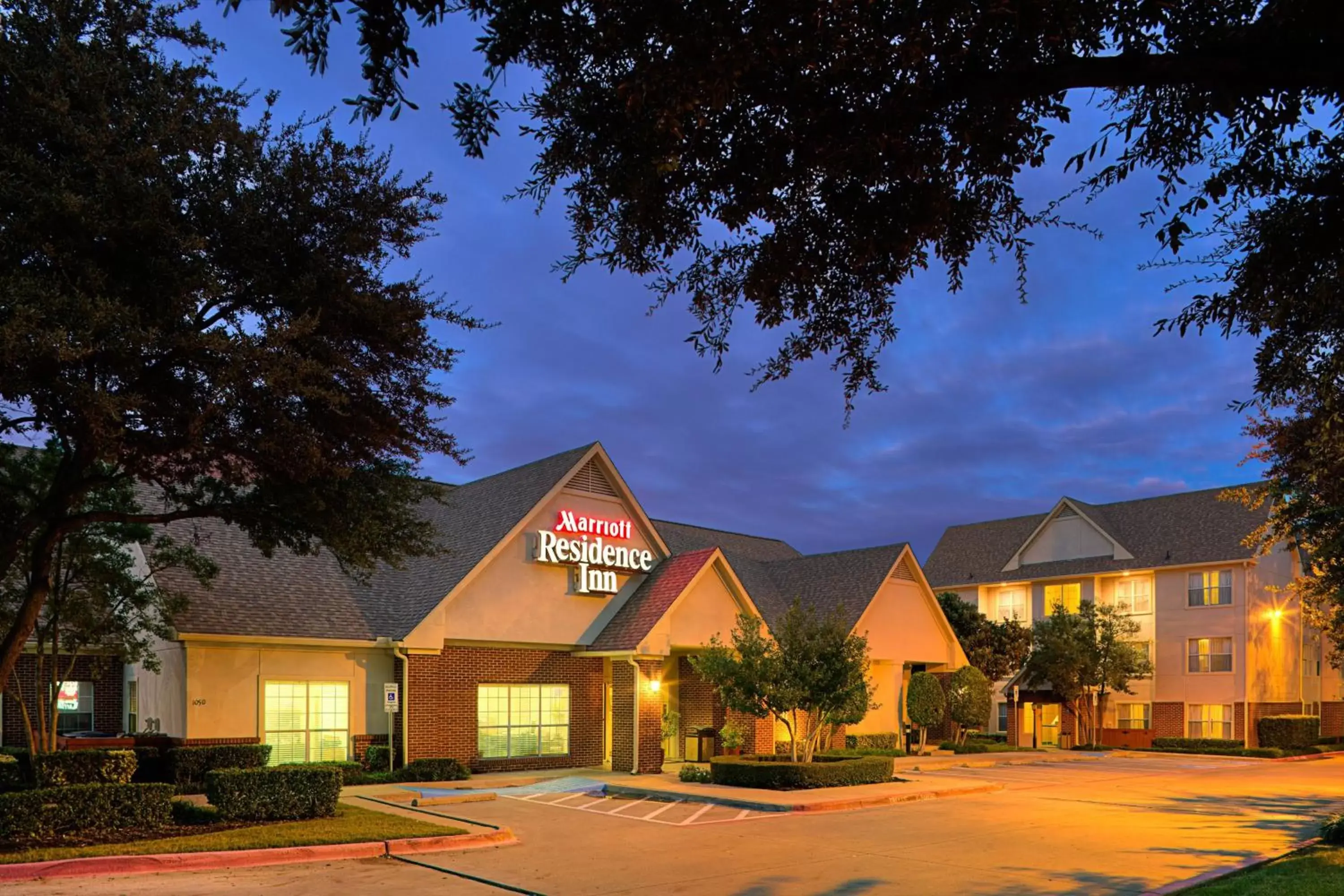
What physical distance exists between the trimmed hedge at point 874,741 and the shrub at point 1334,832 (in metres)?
18.9

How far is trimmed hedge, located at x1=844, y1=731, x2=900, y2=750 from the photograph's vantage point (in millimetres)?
35656

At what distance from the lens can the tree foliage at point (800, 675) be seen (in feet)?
83.6

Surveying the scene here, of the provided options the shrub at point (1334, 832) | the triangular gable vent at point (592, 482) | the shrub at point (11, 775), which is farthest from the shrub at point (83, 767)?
the shrub at point (1334, 832)

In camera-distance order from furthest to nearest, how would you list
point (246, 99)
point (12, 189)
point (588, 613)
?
1. point (588, 613)
2. point (246, 99)
3. point (12, 189)

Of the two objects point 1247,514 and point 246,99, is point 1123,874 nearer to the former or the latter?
point 246,99

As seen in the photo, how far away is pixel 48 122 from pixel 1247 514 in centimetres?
4908

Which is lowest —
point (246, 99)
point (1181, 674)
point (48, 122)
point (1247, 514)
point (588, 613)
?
point (1181, 674)

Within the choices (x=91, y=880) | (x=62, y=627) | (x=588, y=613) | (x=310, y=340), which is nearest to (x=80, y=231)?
(x=310, y=340)

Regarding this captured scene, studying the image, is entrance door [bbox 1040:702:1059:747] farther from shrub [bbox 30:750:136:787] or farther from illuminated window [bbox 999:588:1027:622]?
shrub [bbox 30:750:136:787]

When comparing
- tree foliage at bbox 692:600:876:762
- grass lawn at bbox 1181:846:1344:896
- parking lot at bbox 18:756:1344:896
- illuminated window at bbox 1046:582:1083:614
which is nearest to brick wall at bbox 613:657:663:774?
tree foliage at bbox 692:600:876:762

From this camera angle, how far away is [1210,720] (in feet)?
159

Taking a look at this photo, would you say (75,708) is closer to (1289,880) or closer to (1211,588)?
(1289,880)

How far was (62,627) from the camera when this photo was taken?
22.3 meters

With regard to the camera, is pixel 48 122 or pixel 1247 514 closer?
pixel 48 122
